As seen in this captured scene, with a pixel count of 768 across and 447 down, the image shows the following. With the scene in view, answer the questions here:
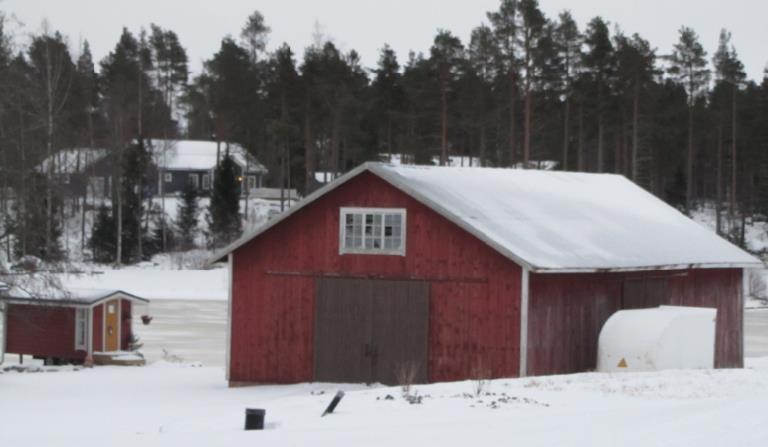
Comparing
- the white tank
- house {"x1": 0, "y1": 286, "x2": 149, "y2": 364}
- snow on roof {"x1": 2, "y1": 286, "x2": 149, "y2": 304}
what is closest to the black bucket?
the white tank

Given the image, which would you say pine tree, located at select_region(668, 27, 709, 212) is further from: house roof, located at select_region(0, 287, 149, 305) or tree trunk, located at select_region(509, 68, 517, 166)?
house roof, located at select_region(0, 287, 149, 305)

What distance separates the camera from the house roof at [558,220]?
84.6ft

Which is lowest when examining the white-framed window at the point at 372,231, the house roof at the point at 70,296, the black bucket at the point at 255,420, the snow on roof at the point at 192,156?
the black bucket at the point at 255,420

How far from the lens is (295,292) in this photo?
90.9ft

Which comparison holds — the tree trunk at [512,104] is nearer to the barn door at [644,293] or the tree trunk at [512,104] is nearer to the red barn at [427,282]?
the barn door at [644,293]

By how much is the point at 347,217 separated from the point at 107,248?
46.4 metres

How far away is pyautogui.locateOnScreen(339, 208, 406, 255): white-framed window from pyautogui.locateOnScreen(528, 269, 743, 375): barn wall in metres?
3.13

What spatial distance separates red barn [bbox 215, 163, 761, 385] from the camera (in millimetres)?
25578

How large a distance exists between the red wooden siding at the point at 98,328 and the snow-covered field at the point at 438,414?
8.19 metres

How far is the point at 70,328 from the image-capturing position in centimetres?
3534

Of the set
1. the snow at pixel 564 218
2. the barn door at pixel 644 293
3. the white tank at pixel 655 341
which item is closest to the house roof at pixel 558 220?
the snow at pixel 564 218

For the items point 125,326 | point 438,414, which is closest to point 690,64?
point 125,326

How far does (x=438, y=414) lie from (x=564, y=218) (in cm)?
1358

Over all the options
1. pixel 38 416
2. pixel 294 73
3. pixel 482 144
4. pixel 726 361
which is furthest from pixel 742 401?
pixel 294 73
